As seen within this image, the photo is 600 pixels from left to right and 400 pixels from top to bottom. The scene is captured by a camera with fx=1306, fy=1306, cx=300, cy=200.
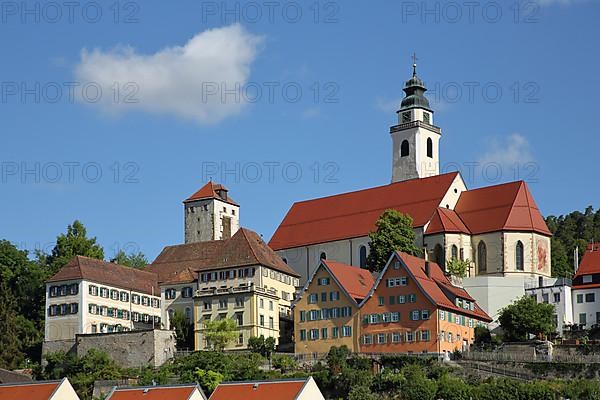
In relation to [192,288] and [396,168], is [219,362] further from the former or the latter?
[396,168]

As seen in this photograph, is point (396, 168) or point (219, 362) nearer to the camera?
point (219, 362)

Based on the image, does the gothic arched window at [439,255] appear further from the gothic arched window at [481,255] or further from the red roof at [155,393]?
the red roof at [155,393]

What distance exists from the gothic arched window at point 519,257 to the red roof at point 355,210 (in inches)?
334

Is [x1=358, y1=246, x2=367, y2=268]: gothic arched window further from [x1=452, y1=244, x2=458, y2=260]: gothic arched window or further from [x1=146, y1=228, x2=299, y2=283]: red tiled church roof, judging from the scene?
[x1=452, y1=244, x2=458, y2=260]: gothic arched window

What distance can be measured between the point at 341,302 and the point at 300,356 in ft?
17.4

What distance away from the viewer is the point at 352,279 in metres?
102

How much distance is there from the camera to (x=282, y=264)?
112 metres

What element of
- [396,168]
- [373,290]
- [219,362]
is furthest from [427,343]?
[396,168]

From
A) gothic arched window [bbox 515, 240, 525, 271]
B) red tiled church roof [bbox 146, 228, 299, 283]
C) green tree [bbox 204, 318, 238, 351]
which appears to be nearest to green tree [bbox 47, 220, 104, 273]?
red tiled church roof [bbox 146, 228, 299, 283]

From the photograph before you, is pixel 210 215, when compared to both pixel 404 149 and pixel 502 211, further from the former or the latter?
pixel 502 211

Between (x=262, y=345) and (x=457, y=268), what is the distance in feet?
66.8

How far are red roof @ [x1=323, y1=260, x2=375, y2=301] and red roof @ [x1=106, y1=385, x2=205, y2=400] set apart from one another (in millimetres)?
22664

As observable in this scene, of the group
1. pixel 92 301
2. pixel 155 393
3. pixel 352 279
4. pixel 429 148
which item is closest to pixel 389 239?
pixel 352 279

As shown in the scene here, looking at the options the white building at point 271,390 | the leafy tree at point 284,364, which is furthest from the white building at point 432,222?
the white building at point 271,390
